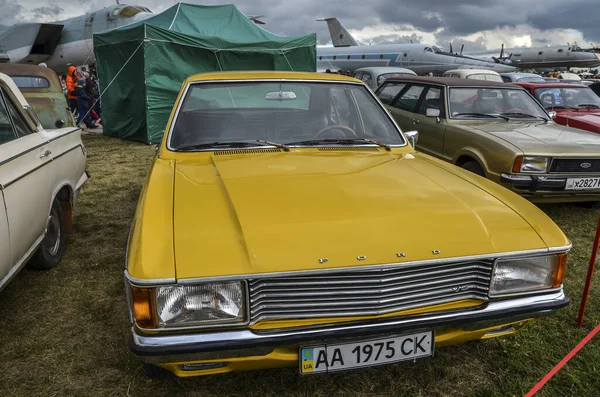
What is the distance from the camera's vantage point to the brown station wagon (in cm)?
453

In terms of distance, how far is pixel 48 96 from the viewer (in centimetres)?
652

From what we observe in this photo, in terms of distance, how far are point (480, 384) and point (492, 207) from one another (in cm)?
96

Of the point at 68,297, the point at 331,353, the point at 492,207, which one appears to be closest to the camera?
the point at 331,353

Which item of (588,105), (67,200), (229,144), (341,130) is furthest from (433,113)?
(67,200)

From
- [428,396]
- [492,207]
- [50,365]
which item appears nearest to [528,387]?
[428,396]

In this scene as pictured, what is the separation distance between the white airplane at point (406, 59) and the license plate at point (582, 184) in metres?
22.3

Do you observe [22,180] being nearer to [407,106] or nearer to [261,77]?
[261,77]

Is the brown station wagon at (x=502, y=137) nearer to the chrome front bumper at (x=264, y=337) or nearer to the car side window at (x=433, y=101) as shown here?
the car side window at (x=433, y=101)

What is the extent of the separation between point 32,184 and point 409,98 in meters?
5.29

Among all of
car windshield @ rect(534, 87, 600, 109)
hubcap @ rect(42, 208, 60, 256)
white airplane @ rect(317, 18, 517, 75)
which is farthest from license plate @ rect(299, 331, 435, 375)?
white airplane @ rect(317, 18, 517, 75)

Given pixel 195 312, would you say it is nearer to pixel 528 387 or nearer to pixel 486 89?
pixel 528 387

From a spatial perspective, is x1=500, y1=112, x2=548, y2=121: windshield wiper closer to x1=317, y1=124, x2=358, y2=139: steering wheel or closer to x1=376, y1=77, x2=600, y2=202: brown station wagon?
x1=376, y1=77, x2=600, y2=202: brown station wagon

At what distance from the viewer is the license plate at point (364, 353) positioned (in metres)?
1.80

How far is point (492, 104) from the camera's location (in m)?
5.86
